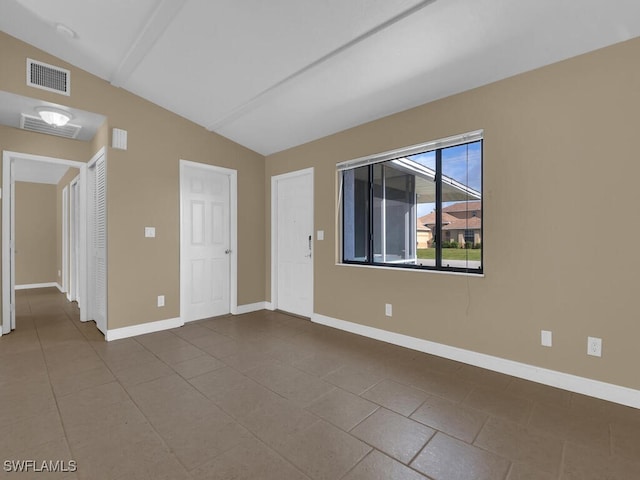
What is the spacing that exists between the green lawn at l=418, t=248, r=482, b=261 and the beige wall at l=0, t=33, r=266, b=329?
3062mm

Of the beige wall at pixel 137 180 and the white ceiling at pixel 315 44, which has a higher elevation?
the white ceiling at pixel 315 44

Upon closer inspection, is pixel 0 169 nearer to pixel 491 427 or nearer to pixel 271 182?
pixel 271 182

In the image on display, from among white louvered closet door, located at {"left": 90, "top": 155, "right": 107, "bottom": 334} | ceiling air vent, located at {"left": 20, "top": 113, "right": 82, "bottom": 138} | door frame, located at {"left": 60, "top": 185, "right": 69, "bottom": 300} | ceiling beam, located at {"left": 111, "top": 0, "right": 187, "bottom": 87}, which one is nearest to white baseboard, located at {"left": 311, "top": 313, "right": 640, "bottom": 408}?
white louvered closet door, located at {"left": 90, "top": 155, "right": 107, "bottom": 334}

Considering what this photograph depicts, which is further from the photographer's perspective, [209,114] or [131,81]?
[209,114]

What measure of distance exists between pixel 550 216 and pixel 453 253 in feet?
2.76

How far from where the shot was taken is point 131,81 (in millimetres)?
3463

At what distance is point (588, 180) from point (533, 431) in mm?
1791

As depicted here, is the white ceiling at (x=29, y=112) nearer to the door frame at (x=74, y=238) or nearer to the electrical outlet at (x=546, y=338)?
the door frame at (x=74, y=238)

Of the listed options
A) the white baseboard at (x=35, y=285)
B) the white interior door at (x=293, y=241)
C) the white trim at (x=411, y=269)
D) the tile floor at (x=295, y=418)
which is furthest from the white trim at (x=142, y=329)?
the white baseboard at (x=35, y=285)

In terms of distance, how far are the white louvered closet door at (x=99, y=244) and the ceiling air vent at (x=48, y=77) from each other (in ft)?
2.54

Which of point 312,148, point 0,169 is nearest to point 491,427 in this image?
point 312,148

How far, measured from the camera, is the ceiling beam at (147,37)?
94.9 inches

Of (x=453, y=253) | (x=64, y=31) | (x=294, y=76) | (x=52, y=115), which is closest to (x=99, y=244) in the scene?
(x=52, y=115)

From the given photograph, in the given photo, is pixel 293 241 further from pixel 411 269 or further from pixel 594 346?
pixel 594 346
